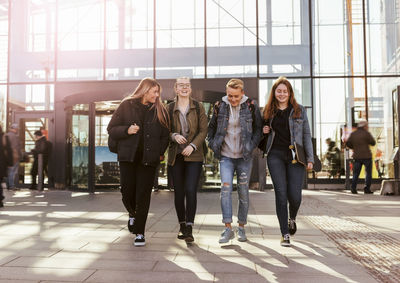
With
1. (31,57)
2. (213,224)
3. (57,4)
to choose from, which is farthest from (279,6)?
(213,224)

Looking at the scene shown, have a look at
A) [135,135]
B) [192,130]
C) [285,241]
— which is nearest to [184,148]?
[192,130]

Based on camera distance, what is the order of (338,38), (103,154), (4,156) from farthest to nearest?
1. (338,38)
2. (103,154)
3. (4,156)

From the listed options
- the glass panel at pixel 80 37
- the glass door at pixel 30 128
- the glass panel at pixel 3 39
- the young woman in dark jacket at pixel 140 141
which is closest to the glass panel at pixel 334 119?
the glass panel at pixel 80 37

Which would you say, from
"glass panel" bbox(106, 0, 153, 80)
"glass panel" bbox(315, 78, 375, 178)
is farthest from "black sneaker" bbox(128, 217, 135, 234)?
"glass panel" bbox(106, 0, 153, 80)

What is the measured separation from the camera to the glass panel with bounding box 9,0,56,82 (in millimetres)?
13992

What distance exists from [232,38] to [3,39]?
7.48 metres

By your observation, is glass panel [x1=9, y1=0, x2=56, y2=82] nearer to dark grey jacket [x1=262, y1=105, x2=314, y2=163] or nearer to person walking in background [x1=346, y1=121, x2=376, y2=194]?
person walking in background [x1=346, y1=121, x2=376, y2=194]

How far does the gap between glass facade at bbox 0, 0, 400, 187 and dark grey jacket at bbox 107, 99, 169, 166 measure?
9190mm

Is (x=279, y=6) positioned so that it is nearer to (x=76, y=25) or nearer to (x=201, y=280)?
(x=76, y=25)

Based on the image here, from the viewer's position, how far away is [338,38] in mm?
13289

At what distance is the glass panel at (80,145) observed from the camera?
10.7 metres

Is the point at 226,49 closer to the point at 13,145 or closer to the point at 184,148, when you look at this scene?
the point at 13,145

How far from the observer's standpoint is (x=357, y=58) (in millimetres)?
13148

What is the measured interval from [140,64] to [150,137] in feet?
33.0
